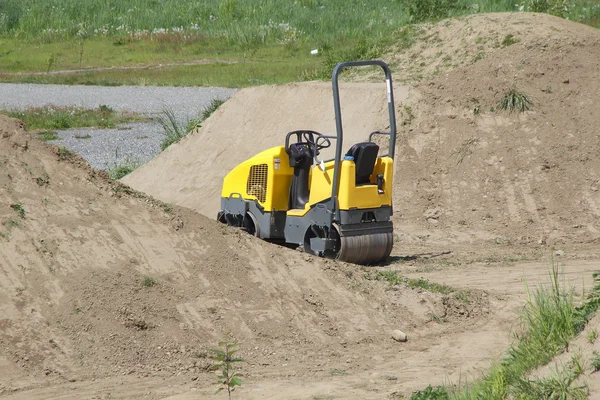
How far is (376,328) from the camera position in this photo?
9.18 metres

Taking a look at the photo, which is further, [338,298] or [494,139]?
[494,139]

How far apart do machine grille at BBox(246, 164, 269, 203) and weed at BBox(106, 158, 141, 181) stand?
7.42 metres

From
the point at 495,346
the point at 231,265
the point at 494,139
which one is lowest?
the point at 495,346

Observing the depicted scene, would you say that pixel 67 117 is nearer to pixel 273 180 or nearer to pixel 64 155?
pixel 273 180

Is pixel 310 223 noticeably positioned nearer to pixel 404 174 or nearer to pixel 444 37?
pixel 404 174

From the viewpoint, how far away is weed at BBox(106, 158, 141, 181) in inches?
775

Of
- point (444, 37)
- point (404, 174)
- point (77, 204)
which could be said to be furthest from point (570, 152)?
point (77, 204)

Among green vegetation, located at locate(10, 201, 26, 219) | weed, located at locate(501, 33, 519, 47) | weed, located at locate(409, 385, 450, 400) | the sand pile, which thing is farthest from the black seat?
weed, located at locate(501, 33, 519, 47)

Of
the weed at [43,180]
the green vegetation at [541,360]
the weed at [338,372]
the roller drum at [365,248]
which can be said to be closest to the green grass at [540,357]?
the green vegetation at [541,360]

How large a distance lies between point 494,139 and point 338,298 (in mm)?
7962

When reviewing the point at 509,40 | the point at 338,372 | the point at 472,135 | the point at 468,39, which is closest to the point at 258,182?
the point at 338,372

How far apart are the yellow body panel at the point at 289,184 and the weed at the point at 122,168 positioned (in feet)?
22.9

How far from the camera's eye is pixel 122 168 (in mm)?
20047

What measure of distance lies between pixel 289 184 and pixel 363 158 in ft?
4.30
